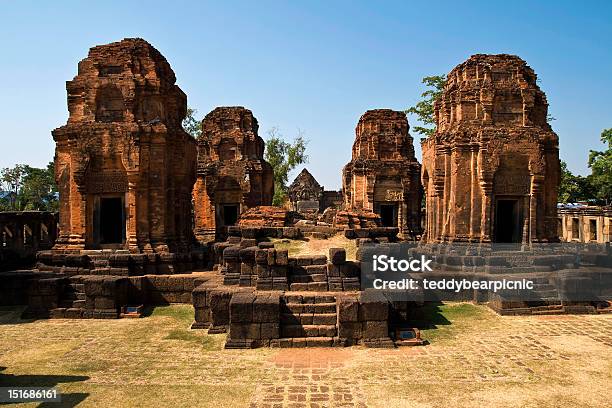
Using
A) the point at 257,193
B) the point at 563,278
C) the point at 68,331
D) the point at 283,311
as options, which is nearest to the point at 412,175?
the point at 257,193

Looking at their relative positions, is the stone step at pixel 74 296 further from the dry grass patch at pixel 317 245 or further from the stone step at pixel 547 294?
the stone step at pixel 547 294

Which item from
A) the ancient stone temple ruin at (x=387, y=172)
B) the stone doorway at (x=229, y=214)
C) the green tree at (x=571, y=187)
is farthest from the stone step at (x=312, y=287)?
the green tree at (x=571, y=187)

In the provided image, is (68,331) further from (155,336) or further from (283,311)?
(283,311)

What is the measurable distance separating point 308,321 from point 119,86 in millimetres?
8894

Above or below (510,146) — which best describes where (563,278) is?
below

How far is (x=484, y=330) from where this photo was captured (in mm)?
9102

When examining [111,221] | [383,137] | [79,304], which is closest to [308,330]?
[79,304]

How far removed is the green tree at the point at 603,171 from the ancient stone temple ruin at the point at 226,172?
82.5 ft

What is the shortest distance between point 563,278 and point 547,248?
189cm

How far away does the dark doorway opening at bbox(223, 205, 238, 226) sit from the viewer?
2077 cm

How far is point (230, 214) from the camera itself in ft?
68.6

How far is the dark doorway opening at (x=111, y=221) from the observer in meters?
13.6

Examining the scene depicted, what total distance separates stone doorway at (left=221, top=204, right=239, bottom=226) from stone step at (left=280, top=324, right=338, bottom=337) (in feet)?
42.0

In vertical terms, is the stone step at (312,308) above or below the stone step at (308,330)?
above
